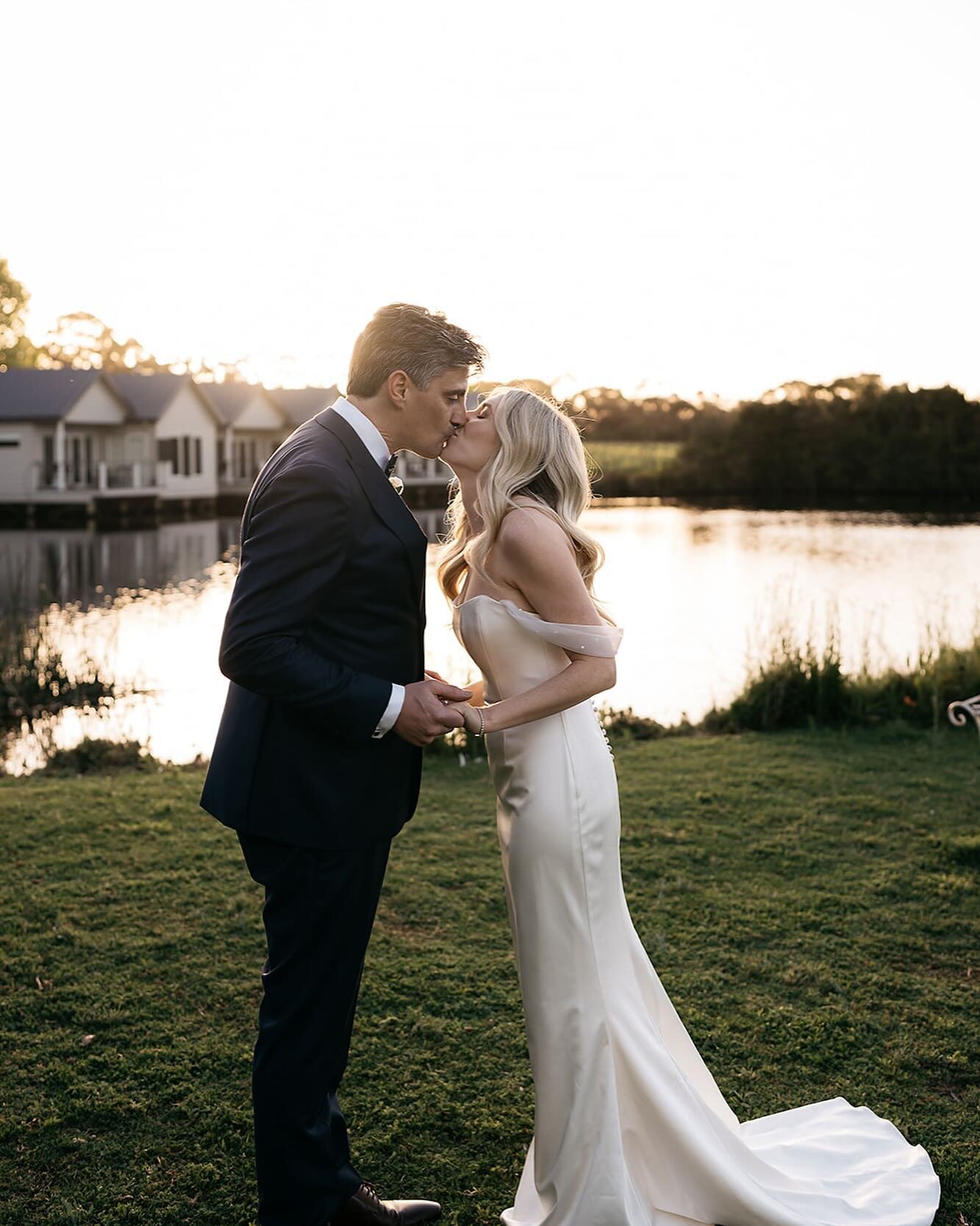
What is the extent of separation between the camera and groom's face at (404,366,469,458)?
2.73 metres

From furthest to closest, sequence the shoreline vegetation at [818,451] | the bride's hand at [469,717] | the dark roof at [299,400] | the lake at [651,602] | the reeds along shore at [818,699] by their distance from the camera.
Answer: the shoreline vegetation at [818,451] → the dark roof at [299,400] → the lake at [651,602] → the reeds along shore at [818,699] → the bride's hand at [469,717]

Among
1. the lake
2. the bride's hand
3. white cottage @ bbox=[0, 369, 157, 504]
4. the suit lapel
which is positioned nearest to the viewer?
the suit lapel

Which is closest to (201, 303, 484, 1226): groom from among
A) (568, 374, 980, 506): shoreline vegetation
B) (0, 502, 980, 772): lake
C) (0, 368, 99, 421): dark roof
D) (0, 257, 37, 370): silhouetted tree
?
(0, 502, 980, 772): lake

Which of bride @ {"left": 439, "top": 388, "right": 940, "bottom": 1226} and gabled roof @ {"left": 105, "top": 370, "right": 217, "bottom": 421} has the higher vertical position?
gabled roof @ {"left": 105, "top": 370, "right": 217, "bottom": 421}

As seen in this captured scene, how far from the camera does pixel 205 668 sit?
1400 centimetres

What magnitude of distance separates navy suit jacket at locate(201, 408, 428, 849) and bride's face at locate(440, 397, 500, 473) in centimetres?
35

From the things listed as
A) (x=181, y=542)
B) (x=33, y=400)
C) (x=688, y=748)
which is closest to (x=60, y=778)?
(x=688, y=748)

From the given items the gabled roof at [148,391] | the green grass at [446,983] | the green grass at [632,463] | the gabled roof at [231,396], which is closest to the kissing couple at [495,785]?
the green grass at [446,983]

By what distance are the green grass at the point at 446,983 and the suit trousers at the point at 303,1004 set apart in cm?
41

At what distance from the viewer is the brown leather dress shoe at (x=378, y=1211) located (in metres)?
2.93

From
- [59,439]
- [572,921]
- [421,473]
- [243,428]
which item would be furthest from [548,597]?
[421,473]

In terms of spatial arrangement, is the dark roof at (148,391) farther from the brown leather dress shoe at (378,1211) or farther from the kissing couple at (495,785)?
the brown leather dress shoe at (378,1211)

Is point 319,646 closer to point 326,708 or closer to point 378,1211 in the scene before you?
point 326,708

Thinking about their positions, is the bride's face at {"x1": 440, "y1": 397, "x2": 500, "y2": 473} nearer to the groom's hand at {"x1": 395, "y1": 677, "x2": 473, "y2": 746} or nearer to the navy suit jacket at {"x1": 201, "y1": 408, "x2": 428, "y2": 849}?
the navy suit jacket at {"x1": 201, "y1": 408, "x2": 428, "y2": 849}
